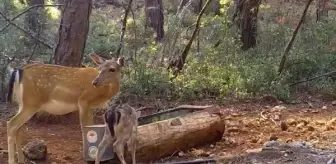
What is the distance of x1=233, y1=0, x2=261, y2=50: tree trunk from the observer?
1280 cm

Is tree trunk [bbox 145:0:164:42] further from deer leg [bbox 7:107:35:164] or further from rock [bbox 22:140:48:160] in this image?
rock [bbox 22:140:48:160]

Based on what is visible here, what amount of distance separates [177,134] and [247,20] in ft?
20.4

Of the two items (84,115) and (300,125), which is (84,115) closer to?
(84,115)

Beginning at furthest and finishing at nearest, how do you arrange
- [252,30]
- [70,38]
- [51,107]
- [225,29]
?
[252,30] → [225,29] → [70,38] → [51,107]

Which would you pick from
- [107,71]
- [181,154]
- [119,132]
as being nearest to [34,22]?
[107,71]

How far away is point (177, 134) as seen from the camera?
288 inches

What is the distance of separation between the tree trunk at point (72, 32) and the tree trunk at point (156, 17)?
5.64m

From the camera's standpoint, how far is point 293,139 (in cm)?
768

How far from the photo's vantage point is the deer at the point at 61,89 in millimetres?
7441

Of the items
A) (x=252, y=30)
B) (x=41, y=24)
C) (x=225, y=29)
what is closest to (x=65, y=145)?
(x=41, y=24)

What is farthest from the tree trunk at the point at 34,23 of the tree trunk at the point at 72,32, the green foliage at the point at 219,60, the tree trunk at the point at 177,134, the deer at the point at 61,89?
the tree trunk at the point at 177,134

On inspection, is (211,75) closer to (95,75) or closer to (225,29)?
(225,29)

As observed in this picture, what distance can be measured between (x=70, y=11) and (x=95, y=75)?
151 centimetres

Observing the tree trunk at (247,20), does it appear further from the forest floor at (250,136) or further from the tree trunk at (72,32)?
the tree trunk at (72,32)
